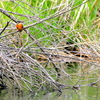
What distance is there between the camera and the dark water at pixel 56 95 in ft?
14.3

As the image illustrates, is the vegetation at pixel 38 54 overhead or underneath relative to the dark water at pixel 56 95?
overhead

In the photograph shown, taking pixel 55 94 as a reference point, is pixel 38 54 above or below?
above

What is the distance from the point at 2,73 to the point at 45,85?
68 centimetres

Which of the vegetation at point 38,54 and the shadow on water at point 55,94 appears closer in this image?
the vegetation at point 38,54

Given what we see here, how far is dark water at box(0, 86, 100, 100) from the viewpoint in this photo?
4355mm

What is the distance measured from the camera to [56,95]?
4.54 metres

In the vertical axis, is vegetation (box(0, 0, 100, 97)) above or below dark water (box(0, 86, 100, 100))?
above

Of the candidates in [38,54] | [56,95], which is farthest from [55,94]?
[38,54]

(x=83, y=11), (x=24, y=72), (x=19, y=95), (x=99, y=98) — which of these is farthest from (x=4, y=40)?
(x=83, y=11)

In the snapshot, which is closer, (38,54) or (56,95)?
(56,95)

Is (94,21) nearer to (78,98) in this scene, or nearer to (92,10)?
(92,10)

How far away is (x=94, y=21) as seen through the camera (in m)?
9.30

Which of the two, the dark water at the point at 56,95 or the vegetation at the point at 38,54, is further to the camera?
the dark water at the point at 56,95

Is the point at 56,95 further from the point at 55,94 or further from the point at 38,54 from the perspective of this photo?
the point at 38,54
